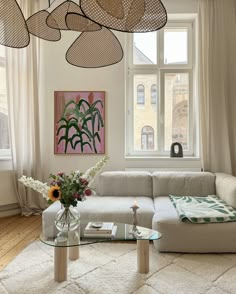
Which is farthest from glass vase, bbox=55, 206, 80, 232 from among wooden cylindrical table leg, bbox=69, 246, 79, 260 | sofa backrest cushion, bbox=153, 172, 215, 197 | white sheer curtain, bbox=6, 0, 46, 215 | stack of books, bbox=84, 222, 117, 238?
white sheer curtain, bbox=6, 0, 46, 215

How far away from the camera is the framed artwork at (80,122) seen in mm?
3924

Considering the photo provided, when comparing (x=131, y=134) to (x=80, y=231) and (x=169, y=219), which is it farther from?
→ (x=80, y=231)

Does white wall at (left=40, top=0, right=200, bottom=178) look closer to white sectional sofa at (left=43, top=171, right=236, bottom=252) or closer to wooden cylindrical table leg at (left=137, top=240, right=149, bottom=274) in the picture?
white sectional sofa at (left=43, top=171, right=236, bottom=252)

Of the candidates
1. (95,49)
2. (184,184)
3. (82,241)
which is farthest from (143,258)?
(95,49)

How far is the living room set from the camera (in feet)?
12.3

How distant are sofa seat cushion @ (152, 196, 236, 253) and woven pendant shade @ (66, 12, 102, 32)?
69.9 inches

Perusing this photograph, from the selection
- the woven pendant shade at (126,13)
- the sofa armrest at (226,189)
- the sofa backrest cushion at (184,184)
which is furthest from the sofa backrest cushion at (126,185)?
the woven pendant shade at (126,13)

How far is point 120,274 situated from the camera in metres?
2.06

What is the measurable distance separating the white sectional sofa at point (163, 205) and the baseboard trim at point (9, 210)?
1.17 meters

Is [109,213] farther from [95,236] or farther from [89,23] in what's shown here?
[89,23]

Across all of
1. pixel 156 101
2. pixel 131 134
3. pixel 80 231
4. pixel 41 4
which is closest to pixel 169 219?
pixel 80 231

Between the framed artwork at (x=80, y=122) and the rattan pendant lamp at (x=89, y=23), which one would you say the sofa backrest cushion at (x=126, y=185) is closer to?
the framed artwork at (x=80, y=122)

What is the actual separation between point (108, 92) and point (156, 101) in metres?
0.79

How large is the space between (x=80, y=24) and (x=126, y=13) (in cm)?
56
